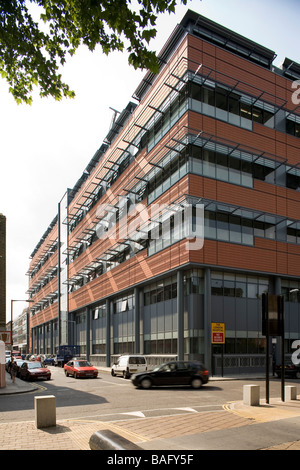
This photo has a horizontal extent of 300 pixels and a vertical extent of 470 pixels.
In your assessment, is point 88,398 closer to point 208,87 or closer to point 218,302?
point 218,302

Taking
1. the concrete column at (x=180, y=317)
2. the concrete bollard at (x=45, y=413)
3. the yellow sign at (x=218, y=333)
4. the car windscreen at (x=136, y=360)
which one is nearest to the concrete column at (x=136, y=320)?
the concrete column at (x=180, y=317)

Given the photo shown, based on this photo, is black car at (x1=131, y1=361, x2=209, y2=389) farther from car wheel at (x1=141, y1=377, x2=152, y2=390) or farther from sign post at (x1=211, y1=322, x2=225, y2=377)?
sign post at (x1=211, y1=322, x2=225, y2=377)

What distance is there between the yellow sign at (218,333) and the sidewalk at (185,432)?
1802 cm

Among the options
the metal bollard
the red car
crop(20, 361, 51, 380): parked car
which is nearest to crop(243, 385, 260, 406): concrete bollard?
the metal bollard

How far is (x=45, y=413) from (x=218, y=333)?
73.9 ft

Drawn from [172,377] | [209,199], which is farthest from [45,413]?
[209,199]

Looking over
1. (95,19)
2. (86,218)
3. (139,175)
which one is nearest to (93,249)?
(86,218)

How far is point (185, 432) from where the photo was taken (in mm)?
10055

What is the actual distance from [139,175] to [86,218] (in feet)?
71.7

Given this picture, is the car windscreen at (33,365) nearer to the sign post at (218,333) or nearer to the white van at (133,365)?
the white van at (133,365)

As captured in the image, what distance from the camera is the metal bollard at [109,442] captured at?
17.3 feet

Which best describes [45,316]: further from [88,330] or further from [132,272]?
[132,272]

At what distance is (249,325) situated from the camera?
35.3 metres

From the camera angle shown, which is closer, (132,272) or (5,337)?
(5,337)
